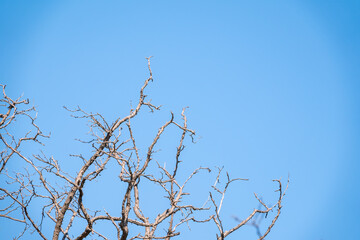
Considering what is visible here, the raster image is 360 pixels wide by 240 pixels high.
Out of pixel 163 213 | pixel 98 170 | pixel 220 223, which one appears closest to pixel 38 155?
pixel 98 170

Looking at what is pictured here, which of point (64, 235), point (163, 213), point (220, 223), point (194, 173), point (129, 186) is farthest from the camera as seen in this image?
point (194, 173)

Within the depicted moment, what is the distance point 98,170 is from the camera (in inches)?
195

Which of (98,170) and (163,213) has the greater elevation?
(98,170)

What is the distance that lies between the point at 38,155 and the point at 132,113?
1.33 m

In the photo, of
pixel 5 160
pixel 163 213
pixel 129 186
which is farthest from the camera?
pixel 5 160

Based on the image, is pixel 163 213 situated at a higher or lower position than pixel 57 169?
lower

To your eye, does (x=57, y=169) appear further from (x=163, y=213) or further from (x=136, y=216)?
(x=163, y=213)

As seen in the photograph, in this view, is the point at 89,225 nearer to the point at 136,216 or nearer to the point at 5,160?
the point at 136,216

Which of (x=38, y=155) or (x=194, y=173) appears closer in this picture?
(x=38, y=155)

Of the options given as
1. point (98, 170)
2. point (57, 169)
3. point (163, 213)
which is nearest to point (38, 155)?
point (57, 169)

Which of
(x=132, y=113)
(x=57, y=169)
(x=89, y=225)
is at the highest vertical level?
(x=132, y=113)

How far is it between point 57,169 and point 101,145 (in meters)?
0.65

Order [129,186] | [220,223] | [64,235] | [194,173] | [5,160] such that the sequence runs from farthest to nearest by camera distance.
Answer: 1. [5,160]
2. [194,173]
3. [64,235]
4. [129,186]
5. [220,223]

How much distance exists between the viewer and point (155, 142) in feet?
15.2
